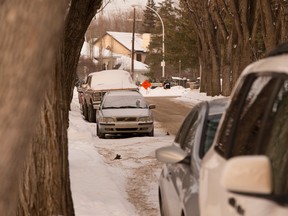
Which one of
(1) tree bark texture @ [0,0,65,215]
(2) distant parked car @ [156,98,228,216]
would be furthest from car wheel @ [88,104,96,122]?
(1) tree bark texture @ [0,0,65,215]

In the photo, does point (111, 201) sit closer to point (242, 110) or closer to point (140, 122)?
point (242, 110)

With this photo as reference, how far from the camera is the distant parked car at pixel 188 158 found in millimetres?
5305

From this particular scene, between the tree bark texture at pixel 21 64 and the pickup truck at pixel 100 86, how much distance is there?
71.2 ft

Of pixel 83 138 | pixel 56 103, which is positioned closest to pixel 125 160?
pixel 83 138

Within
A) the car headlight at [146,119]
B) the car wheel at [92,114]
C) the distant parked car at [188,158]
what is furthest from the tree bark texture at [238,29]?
the distant parked car at [188,158]

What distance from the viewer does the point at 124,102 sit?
19.9 meters

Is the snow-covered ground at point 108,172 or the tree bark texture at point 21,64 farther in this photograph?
the snow-covered ground at point 108,172

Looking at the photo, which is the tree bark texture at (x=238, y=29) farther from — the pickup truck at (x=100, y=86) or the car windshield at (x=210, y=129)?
the car windshield at (x=210, y=129)

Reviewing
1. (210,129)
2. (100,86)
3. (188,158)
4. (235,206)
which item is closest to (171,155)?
(188,158)

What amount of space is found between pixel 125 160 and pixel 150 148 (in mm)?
1921

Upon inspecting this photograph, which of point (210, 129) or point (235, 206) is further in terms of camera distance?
point (210, 129)

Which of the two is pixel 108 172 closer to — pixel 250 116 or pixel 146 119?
pixel 146 119

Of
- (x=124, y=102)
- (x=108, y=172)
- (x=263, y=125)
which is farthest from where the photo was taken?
(x=124, y=102)

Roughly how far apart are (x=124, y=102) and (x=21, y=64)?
16979 mm
